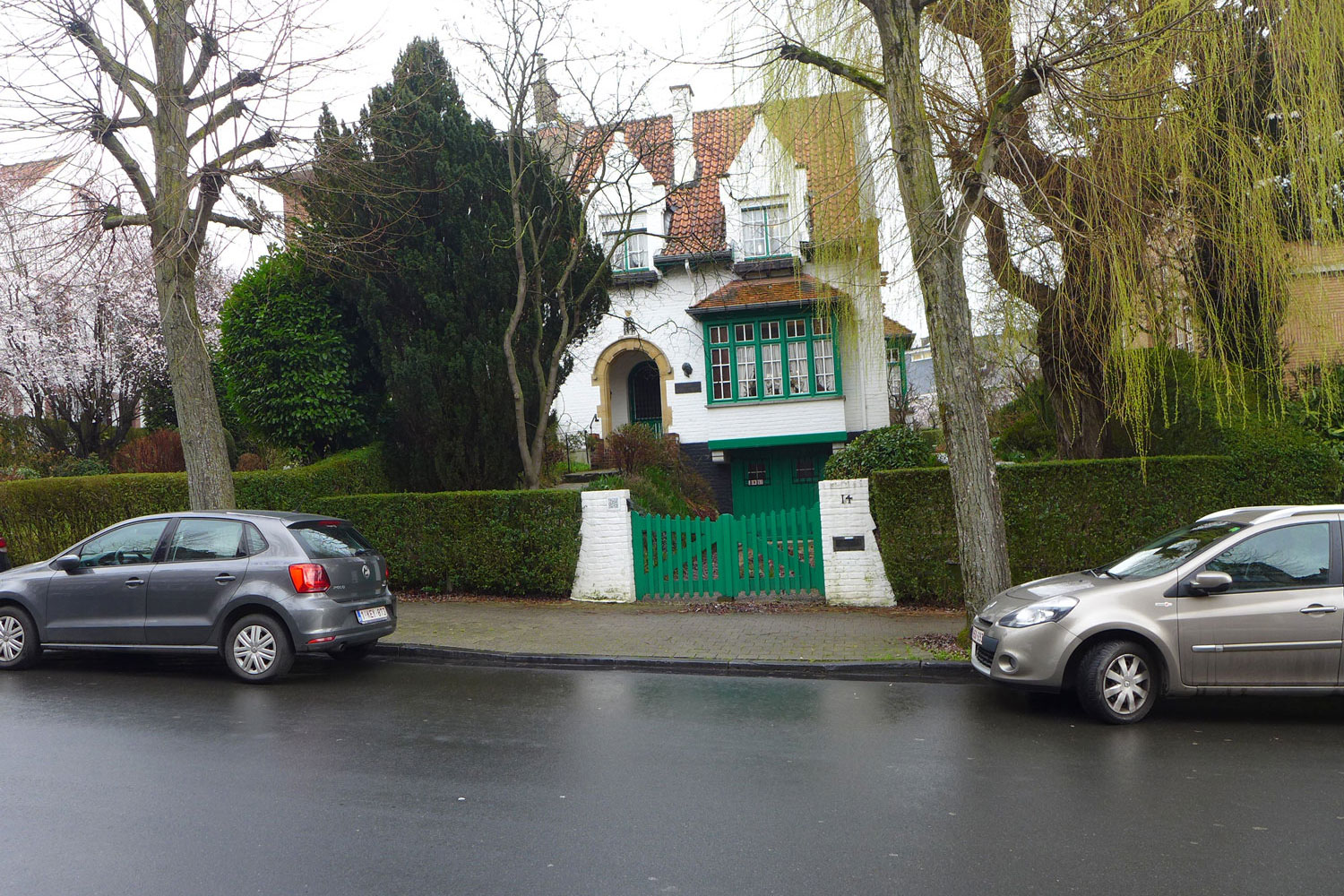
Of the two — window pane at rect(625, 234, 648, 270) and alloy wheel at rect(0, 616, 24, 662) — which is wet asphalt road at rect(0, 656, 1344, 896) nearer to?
alloy wheel at rect(0, 616, 24, 662)

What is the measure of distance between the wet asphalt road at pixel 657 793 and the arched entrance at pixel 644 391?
1848cm

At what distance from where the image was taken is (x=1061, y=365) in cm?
1195

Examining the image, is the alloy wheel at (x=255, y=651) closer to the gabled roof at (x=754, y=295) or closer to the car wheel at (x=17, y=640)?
the car wheel at (x=17, y=640)

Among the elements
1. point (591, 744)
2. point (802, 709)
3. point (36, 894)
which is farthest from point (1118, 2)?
point (36, 894)

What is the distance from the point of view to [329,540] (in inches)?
Answer: 356

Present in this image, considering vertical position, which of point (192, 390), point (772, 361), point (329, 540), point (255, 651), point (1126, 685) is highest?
point (772, 361)

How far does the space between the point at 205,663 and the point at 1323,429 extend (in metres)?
12.9

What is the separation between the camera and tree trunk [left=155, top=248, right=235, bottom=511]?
456 inches

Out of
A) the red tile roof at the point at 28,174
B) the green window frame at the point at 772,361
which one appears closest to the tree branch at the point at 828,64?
the red tile roof at the point at 28,174

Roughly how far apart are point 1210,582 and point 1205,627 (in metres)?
0.33

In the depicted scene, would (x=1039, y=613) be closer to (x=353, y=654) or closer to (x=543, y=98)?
(x=353, y=654)

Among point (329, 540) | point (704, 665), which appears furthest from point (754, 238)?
point (329, 540)

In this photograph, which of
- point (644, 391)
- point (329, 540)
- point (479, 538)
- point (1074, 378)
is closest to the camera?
point (329, 540)

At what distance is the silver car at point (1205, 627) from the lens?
269 inches
